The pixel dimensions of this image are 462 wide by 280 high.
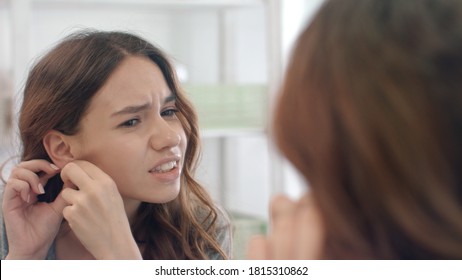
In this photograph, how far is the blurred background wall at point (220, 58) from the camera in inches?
45.3

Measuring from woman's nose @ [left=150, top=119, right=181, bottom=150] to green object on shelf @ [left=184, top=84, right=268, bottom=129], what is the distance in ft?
1.76

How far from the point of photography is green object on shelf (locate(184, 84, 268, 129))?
122 centimetres

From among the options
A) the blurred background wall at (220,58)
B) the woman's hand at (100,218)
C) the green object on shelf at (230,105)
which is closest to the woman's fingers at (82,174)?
the woman's hand at (100,218)

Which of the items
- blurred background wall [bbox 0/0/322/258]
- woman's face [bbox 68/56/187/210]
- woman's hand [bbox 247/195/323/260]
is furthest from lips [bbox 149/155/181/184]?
blurred background wall [bbox 0/0/322/258]

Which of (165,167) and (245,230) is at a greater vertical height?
(165,167)

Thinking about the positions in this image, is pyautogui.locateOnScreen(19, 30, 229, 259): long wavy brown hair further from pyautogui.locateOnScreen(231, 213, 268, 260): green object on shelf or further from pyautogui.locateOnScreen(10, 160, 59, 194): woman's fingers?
pyautogui.locateOnScreen(231, 213, 268, 260): green object on shelf

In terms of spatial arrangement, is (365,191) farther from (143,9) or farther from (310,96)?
(143,9)

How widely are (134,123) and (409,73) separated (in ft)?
1.21

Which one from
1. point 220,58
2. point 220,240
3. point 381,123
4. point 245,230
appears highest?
point 381,123

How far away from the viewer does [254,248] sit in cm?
44

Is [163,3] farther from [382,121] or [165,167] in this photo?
[382,121]

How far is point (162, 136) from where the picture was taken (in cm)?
65

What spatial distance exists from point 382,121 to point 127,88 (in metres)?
0.36

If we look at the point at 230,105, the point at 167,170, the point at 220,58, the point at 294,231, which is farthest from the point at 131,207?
the point at 220,58
